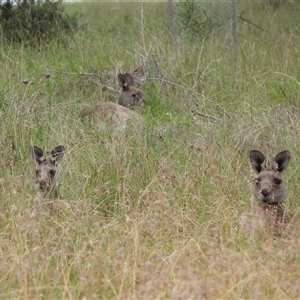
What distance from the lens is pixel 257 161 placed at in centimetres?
714

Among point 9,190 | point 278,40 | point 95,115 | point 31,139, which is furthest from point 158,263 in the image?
point 278,40

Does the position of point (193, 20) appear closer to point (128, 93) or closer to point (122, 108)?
point (128, 93)

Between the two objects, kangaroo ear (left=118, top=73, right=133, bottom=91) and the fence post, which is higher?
the fence post

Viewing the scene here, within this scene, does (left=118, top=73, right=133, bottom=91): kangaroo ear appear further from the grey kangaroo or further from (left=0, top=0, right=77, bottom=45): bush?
the grey kangaroo

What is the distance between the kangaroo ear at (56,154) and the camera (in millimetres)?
7420

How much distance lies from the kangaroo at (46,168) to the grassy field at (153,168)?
0.34ft

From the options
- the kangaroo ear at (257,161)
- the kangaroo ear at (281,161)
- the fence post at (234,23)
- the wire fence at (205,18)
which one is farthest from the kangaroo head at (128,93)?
the kangaroo ear at (281,161)

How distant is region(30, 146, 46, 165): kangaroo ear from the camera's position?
736cm

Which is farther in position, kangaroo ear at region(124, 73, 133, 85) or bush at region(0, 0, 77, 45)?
bush at region(0, 0, 77, 45)

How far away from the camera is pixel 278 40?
12289 millimetres

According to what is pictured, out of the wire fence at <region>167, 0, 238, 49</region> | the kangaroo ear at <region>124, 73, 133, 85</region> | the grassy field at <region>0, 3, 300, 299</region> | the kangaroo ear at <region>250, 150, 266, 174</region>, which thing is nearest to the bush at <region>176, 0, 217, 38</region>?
the wire fence at <region>167, 0, 238, 49</region>

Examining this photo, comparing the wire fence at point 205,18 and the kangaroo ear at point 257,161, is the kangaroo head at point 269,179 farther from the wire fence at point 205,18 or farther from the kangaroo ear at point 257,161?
the wire fence at point 205,18

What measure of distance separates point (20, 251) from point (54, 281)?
36cm

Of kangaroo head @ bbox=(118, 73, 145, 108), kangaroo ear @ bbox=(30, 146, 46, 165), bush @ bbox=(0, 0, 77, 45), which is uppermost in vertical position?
bush @ bbox=(0, 0, 77, 45)
